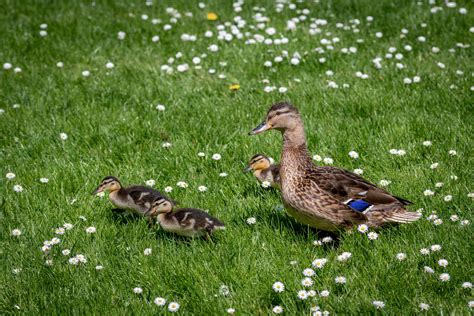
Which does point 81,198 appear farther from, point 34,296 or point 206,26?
point 206,26

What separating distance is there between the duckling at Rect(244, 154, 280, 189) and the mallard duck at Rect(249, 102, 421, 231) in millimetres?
702

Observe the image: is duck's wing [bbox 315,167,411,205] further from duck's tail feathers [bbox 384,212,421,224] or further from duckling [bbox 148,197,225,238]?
duckling [bbox 148,197,225,238]

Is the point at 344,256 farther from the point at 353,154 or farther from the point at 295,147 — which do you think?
the point at 353,154

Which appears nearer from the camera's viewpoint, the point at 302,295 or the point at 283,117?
the point at 302,295

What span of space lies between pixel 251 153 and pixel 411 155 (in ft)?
5.15

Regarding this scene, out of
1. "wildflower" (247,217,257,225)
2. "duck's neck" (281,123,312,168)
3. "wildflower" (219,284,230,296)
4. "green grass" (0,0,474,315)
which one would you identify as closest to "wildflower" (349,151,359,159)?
"green grass" (0,0,474,315)

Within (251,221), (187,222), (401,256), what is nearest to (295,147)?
(251,221)

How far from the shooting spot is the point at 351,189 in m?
5.51

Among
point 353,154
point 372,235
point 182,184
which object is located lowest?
point 182,184

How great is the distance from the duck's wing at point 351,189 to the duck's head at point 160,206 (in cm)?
122


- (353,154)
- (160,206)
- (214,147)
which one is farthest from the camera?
(214,147)

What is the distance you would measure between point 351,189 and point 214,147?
81.5 inches

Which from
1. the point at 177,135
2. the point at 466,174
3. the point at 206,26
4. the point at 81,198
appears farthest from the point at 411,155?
the point at 206,26

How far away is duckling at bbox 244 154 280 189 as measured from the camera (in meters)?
6.45
